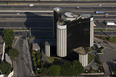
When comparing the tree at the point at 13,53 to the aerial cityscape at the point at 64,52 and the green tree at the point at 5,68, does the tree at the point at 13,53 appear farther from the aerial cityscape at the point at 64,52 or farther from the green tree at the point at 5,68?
the green tree at the point at 5,68

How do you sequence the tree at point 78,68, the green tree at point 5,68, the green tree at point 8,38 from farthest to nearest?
the green tree at point 8,38, the tree at point 78,68, the green tree at point 5,68

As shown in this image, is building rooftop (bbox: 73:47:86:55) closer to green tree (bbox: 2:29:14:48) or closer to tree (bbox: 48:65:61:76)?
tree (bbox: 48:65:61:76)

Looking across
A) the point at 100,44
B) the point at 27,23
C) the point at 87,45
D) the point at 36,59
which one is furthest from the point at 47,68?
the point at 27,23

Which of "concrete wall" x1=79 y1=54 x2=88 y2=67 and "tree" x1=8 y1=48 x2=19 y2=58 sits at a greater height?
"tree" x1=8 y1=48 x2=19 y2=58

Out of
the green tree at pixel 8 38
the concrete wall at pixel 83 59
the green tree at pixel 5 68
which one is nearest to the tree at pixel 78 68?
the concrete wall at pixel 83 59

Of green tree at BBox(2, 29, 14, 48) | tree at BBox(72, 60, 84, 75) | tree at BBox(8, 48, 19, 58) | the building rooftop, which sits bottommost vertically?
tree at BBox(72, 60, 84, 75)

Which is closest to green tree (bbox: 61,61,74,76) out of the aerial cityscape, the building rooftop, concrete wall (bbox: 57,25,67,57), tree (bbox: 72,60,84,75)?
the aerial cityscape

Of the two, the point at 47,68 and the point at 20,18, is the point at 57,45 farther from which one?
the point at 20,18
